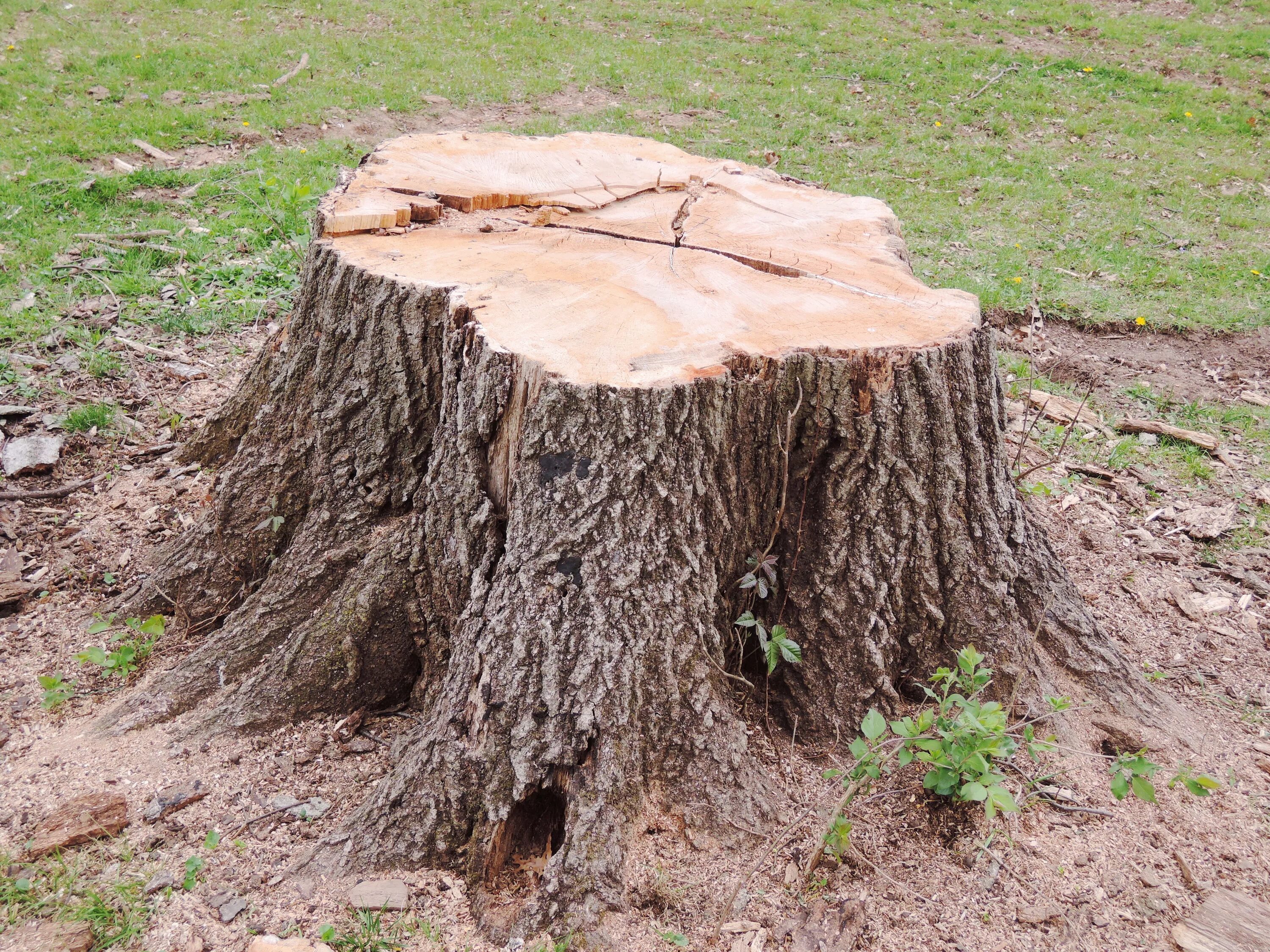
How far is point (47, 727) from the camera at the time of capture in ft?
8.25

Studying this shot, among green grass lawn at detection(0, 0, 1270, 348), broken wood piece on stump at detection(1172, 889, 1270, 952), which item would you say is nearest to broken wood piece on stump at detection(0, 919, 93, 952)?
broken wood piece on stump at detection(1172, 889, 1270, 952)

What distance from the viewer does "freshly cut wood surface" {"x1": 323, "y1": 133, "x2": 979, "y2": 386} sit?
6.89ft

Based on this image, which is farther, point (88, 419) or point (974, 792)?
point (88, 419)

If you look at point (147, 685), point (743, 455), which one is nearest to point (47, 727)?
point (147, 685)

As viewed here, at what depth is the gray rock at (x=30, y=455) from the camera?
3.57m

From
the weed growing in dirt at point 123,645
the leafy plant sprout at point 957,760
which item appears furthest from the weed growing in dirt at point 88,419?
the leafy plant sprout at point 957,760

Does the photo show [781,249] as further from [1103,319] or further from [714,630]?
[1103,319]

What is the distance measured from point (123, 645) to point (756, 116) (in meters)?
8.11

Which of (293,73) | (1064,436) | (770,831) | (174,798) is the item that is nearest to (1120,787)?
(770,831)

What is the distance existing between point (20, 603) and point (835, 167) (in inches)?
282

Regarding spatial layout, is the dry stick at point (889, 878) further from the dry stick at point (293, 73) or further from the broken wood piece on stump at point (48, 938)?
the dry stick at point (293, 73)

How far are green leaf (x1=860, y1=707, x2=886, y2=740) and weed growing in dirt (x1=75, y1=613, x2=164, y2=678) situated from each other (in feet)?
7.22

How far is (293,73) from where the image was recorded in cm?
879

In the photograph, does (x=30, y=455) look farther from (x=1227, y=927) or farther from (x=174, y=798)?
(x=1227, y=927)
